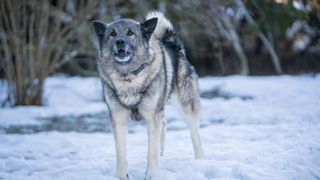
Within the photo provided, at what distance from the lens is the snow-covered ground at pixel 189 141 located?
4617mm

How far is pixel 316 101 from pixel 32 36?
5883 millimetres

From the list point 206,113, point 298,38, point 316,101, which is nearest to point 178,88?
point 206,113

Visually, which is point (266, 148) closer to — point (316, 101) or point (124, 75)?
point (124, 75)

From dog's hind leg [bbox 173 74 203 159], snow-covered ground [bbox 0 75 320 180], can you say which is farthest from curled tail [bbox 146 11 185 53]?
snow-covered ground [bbox 0 75 320 180]

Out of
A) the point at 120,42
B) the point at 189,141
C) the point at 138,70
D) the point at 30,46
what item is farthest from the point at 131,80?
the point at 30,46

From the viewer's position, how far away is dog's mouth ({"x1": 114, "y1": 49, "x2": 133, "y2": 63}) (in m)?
4.32

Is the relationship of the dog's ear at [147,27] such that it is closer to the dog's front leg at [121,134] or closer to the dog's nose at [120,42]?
the dog's nose at [120,42]

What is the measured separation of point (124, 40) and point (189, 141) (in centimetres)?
260

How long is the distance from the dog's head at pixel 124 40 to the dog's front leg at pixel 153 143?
54 centimetres

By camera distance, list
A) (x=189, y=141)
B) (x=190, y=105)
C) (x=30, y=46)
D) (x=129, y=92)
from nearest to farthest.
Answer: (x=129, y=92)
(x=190, y=105)
(x=189, y=141)
(x=30, y=46)

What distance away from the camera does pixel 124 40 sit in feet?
14.1

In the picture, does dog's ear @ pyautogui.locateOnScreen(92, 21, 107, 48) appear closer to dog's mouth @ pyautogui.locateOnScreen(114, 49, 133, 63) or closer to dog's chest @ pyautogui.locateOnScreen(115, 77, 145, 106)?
dog's mouth @ pyautogui.locateOnScreen(114, 49, 133, 63)

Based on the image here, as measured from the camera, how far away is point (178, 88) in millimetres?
5164

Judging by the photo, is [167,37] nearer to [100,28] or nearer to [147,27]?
[147,27]
